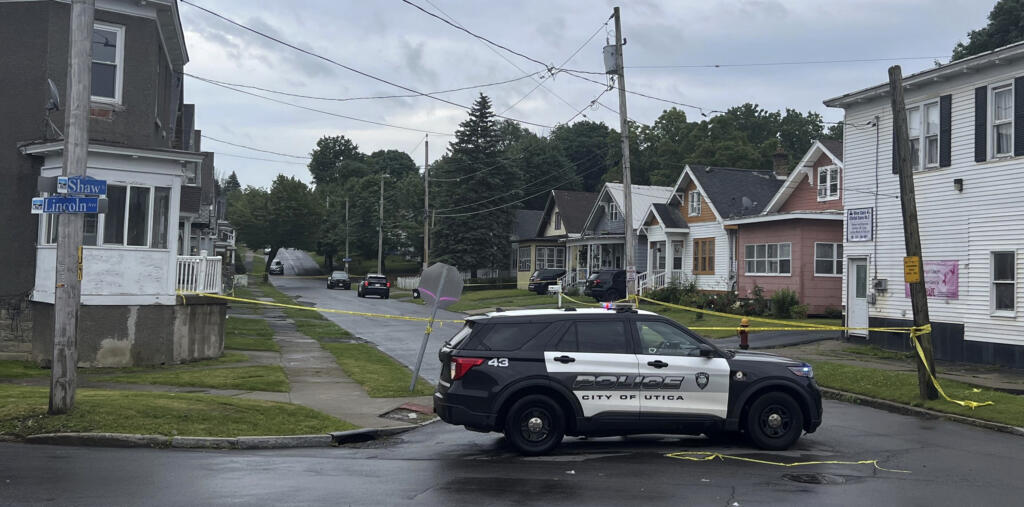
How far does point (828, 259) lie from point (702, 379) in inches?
1043

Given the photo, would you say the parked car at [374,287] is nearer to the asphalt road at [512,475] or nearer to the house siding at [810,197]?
the house siding at [810,197]

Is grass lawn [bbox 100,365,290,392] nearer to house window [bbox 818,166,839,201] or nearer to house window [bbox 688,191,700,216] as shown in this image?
house window [bbox 818,166,839,201]

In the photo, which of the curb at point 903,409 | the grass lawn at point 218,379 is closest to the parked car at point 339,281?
the grass lawn at point 218,379

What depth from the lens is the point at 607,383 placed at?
10555 mm

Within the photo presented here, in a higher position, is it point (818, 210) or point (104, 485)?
point (818, 210)

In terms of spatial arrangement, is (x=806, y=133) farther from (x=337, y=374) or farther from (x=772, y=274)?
(x=337, y=374)

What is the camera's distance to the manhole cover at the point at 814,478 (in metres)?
9.02

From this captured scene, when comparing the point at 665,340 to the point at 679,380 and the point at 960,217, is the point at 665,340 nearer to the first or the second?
the point at 679,380

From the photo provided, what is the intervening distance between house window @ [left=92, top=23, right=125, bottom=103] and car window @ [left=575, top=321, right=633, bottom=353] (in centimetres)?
1348

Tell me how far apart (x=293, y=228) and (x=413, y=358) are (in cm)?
6932

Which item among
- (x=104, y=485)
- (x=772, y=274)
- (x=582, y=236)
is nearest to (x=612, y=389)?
(x=104, y=485)

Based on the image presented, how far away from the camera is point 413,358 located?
22.8 meters

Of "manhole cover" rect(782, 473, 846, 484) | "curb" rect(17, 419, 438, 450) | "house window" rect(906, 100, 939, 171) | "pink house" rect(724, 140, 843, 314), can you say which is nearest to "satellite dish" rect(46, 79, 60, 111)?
"curb" rect(17, 419, 438, 450)

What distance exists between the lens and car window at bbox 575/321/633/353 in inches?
423
